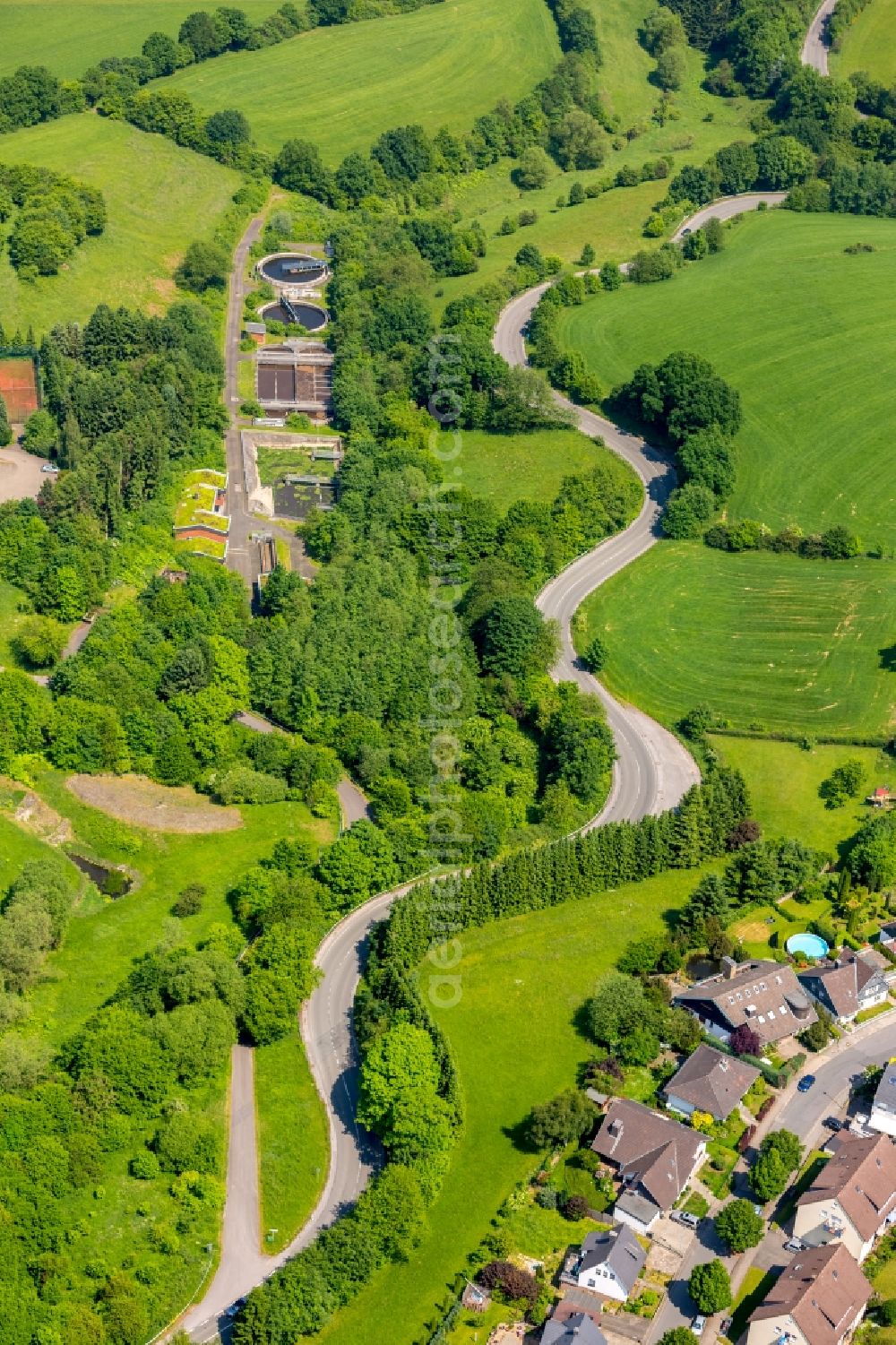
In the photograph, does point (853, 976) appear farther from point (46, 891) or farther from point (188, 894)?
point (46, 891)

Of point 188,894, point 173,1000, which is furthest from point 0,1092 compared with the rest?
point 188,894

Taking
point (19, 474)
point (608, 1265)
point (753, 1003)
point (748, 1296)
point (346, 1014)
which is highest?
point (19, 474)

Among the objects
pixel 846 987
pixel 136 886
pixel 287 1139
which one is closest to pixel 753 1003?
pixel 846 987

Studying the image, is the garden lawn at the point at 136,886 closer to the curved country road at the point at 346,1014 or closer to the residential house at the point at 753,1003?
the curved country road at the point at 346,1014

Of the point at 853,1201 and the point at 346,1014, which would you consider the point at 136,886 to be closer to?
the point at 346,1014

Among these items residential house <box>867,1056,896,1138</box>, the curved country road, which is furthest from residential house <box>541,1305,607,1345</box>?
residential house <box>867,1056,896,1138</box>

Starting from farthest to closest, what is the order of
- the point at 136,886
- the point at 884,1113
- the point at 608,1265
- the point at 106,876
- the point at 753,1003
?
1. the point at 106,876
2. the point at 136,886
3. the point at 753,1003
4. the point at 884,1113
5. the point at 608,1265
